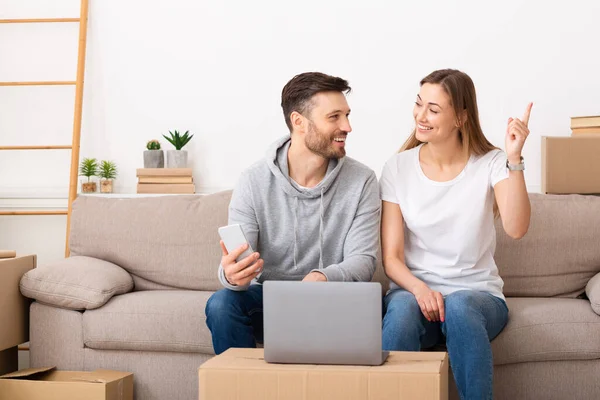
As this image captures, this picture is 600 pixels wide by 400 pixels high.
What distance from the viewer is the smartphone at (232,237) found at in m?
2.16

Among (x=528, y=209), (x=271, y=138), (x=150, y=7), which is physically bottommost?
(x=528, y=209)

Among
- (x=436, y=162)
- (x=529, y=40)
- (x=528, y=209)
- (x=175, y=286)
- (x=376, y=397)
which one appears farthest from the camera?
(x=529, y=40)

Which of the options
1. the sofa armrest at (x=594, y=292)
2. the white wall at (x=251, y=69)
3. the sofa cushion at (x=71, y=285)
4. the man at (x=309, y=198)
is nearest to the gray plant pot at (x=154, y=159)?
the white wall at (x=251, y=69)

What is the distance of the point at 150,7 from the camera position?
13.1 feet

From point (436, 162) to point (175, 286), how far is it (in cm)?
114

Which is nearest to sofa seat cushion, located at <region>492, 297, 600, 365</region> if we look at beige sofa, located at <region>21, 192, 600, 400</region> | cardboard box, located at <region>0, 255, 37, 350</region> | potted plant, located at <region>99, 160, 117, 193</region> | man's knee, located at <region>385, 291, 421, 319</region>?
beige sofa, located at <region>21, 192, 600, 400</region>

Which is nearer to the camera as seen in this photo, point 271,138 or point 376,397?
point 376,397

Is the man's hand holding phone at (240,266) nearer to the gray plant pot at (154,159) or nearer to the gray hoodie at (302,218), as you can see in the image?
the gray hoodie at (302,218)

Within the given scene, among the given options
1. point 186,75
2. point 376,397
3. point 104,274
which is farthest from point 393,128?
point 376,397

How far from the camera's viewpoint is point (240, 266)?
7.55 feet

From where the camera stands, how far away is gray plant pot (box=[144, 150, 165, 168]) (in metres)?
3.85

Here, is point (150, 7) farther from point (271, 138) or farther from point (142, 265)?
point (142, 265)

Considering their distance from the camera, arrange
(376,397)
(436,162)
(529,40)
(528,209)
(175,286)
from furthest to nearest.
Result: (529,40) < (175,286) < (436,162) < (528,209) < (376,397)

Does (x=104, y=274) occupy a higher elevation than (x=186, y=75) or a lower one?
lower
